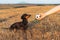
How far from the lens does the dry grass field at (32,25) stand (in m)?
1.56

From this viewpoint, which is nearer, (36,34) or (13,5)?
(36,34)

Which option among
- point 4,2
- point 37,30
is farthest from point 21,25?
point 4,2

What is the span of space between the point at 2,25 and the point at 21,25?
0.17m

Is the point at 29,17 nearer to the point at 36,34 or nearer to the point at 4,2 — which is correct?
the point at 36,34

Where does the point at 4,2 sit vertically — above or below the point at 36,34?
above

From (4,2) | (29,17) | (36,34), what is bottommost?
(36,34)

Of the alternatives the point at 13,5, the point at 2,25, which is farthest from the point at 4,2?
the point at 2,25

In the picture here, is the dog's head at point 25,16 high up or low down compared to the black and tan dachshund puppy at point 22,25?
up

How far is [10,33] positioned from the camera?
1.58 m

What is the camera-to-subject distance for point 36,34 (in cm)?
156

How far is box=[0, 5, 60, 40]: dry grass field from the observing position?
1.56m

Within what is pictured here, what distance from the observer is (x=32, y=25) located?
160 cm

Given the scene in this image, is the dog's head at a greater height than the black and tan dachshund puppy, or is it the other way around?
the dog's head

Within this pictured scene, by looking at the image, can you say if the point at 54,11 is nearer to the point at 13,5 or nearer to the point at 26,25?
the point at 26,25
